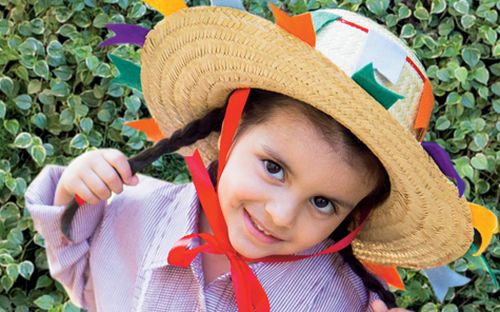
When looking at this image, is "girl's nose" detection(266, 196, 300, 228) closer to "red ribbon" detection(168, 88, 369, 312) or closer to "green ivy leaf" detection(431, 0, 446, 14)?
"red ribbon" detection(168, 88, 369, 312)

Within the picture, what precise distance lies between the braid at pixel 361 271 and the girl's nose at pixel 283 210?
0.27 meters

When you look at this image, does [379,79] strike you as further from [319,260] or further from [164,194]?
[164,194]

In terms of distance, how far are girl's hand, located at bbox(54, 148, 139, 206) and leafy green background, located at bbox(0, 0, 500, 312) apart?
84 centimetres

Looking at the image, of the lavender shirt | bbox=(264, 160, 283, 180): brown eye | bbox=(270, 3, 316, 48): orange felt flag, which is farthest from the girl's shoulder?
bbox=(270, 3, 316, 48): orange felt flag

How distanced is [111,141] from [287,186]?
4.04 feet

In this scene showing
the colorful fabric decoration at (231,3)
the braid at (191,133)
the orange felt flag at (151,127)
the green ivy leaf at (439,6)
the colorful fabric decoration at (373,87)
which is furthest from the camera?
the green ivy leaf at (439,6)

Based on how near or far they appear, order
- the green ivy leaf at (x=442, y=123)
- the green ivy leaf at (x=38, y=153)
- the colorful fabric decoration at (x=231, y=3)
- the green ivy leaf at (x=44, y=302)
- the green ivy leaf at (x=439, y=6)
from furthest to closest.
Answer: the green ivy leaf at (x=439, y=6), the green ivy leaf at (x=442, y=123), the green ivy leaf at (x=38, y=153), the green ivy leaf at (x=44, y=302), the colorful fabric decoration at (x=231, y=3)

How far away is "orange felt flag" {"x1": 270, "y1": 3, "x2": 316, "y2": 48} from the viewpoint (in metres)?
1.22

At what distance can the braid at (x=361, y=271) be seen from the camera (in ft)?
5.11

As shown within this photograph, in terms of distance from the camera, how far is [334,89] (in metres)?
1.20

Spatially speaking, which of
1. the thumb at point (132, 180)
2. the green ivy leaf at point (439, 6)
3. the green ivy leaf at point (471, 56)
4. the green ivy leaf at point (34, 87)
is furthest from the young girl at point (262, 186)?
the green ivy leaf at point (439, 6)

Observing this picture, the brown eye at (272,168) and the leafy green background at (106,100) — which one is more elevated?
the brown eye at (272,168)

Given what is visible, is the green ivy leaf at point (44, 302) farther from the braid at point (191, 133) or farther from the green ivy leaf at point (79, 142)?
the braid at point (191, 133)

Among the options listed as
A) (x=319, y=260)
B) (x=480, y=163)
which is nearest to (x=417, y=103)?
(x=319, y=260)
